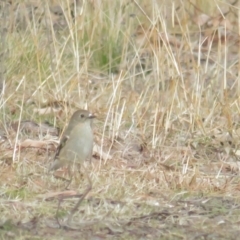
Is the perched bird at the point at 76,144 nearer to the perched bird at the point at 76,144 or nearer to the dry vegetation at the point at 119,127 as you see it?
the perched bird at the point at 76,144

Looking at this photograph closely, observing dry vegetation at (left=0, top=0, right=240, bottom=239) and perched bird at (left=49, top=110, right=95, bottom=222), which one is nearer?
dry vegetation at (left=0, top=0, right=240, bottom=239)

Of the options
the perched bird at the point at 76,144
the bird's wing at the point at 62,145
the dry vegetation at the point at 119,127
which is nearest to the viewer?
the dry vegetation at the point at 119,127

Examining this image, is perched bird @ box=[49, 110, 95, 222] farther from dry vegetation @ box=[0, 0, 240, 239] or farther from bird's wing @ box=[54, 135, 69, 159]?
dry vegetation @ box=[0, 0, 240, 239]

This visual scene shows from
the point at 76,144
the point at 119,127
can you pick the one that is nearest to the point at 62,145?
the point at 76,144

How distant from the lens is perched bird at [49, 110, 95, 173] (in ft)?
22.7

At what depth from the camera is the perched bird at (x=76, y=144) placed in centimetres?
691

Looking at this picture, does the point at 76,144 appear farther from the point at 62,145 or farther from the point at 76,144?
the point at 62,145

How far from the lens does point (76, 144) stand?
6.95 meters

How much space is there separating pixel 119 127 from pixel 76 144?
1.05m

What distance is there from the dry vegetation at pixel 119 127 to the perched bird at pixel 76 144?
15 cm

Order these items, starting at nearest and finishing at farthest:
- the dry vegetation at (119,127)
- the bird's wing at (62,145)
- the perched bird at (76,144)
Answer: the dry vegetation at (119,127), the perched bird at (76,144), the bird's wing at (62,145)

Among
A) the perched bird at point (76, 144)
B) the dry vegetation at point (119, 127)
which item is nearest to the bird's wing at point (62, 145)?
the perched bird at point (76, 144)

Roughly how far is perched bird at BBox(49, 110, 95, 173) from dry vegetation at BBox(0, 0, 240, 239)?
149 mm

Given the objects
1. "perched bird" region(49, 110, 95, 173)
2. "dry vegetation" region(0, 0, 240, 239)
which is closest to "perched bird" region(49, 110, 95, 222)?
"perched bird" region(49, 110, 95, 173)
